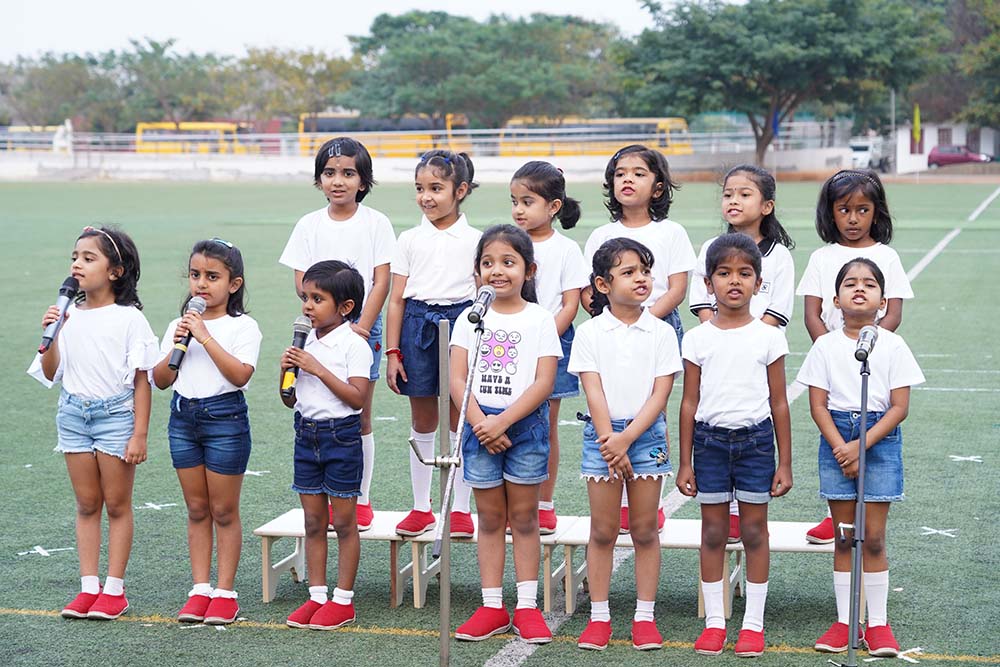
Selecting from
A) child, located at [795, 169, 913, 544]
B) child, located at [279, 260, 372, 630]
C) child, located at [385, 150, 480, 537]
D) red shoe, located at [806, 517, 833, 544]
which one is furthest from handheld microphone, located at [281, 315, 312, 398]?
red shoe, located at [806, 517, 833, 544]

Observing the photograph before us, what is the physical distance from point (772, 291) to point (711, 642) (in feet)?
4.83

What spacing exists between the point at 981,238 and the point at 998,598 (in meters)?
16.2

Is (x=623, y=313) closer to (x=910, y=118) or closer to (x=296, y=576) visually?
(x=296, y=576)

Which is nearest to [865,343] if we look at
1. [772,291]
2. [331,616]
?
[772,291]

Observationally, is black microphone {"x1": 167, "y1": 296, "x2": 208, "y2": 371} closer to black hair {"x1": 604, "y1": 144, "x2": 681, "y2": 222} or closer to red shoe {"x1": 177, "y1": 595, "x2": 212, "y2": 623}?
red shoe {"x1": 177, "y1": 595, "x2": 212, "y2": 623}

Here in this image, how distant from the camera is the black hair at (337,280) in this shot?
5012mm

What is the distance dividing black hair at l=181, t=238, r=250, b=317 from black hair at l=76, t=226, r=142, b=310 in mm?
240

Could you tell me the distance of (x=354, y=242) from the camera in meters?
5.70

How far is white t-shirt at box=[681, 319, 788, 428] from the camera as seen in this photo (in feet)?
15.4

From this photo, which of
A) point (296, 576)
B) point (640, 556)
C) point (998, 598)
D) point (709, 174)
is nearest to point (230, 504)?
point (296, 576)

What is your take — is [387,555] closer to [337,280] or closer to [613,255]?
[337,280]

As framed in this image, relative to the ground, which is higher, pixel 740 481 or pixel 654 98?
pixel 654 98

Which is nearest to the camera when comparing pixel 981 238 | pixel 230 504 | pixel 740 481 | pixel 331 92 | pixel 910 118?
pixel 740 481

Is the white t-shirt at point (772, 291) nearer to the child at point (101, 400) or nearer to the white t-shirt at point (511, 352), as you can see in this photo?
the white t-shirt at point (511, 352)
